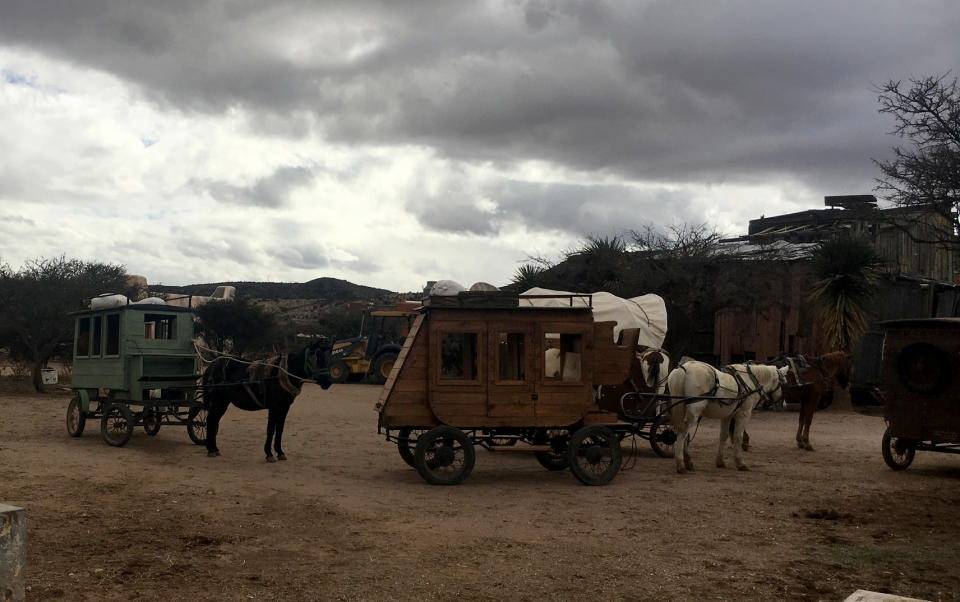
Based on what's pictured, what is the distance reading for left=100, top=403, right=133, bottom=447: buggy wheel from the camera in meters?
14.0

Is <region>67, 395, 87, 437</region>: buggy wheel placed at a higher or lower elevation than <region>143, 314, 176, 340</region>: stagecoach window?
lower

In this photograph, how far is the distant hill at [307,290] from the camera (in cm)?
7731

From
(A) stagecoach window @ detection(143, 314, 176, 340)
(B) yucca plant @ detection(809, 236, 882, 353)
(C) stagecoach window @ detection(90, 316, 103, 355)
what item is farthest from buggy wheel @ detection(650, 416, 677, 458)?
(B) yucca plant @ detection(809, 236, 882, 353)

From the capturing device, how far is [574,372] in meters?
11.5

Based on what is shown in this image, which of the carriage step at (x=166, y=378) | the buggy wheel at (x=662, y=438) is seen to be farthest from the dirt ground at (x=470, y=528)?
the carriage step at (x=166, y=378)

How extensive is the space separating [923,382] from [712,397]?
2915 mm

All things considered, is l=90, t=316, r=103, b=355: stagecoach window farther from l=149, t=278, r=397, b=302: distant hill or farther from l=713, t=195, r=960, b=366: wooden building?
l=149, t=278, r=397, b=302: distant hill

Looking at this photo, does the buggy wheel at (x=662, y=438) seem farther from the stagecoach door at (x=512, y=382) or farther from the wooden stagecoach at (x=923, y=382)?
the wooden stagecoach at (x=923, y=382)

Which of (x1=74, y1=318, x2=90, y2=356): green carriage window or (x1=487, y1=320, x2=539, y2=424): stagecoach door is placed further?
(x1=74, y1=318, x2=90, y2=356): green carriage window

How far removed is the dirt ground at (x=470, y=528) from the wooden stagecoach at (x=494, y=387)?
515 millimetres

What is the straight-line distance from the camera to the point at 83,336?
1580cm

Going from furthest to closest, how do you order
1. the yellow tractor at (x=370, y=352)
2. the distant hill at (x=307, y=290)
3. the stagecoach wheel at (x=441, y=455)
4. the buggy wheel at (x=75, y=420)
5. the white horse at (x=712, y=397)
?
the distant hill at (x=307, y=290) → the yellow tractor at (x=370, y=352) → the buggy wheel at (x=75, y=420) → the white horse at (x=712, y=397) → the stagecoach wheel at (x=441, y=455)

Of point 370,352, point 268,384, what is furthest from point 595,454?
point 370,352

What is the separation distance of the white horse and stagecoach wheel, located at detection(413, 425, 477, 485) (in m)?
3.31
